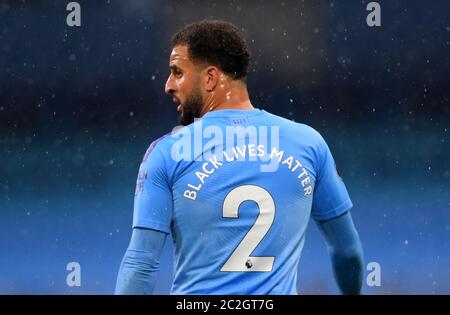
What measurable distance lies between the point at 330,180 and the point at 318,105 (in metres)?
3.95

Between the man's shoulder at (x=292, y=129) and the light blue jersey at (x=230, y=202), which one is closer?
the light blue jersey at (x=230, y=202)

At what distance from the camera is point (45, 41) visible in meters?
6.63

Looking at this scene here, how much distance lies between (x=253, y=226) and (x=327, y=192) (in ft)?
1.02

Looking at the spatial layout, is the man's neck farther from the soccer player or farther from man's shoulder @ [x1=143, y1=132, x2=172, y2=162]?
man's shoulder @ [x1=143, y1=132, x2=172, y2=162]

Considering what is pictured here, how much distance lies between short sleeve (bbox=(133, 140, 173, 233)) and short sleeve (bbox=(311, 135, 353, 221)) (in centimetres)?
47

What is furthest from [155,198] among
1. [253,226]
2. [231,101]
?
[231,101]

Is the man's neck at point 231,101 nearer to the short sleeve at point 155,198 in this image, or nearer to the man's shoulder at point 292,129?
the man's shoulder at point 292,129

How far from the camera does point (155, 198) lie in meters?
2.56

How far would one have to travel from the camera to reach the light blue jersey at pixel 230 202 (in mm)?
2561

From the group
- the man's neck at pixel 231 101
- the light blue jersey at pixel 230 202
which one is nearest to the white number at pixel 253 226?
the light blue jersey at pixel 230 202

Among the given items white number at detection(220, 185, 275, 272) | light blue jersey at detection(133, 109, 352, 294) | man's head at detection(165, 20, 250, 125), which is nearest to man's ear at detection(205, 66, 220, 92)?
man's head at detection(165, 20, 250, 125)

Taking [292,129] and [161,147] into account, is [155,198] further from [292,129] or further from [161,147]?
[292,129]

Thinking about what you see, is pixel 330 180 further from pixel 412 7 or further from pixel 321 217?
pixel 412 7

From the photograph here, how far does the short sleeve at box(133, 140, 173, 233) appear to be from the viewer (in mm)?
2555
